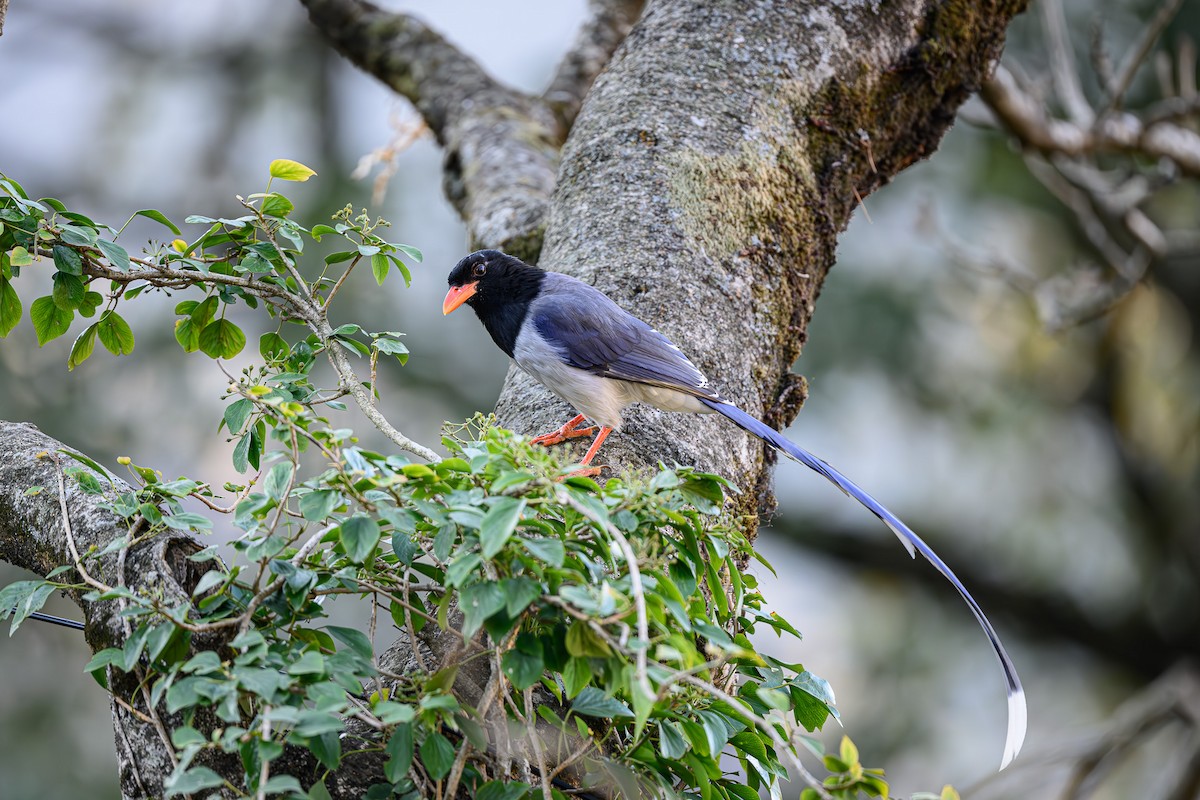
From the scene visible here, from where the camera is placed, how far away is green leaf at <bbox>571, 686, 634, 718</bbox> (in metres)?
1.65

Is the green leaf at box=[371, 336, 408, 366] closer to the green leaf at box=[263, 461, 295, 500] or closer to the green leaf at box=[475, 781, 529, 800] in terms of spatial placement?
the green leaf at box=[263, 461, 295, 500]

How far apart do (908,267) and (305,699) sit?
719 centimetres

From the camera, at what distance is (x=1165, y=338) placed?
8.15 meters

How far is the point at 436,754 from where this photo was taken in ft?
5.01

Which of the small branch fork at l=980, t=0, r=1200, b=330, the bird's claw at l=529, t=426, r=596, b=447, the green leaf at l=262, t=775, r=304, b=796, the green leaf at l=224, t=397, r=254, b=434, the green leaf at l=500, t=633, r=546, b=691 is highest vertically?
the small branch fork at l=980, t=0, r=1200, b=330

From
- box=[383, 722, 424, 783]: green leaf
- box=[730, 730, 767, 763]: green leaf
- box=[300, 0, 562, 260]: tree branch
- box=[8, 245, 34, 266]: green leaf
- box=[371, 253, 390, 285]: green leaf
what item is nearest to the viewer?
box=[383, 722, 424, 783]: green leaf

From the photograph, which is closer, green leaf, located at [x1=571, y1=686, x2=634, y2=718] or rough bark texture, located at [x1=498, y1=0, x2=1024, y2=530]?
green leaf, located at [x1=571, y1=686, x2=634, y2=718]

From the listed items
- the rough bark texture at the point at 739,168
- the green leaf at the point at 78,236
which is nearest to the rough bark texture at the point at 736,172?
the rough bark texture at the point at 739,168

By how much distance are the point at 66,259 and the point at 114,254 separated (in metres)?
0.13

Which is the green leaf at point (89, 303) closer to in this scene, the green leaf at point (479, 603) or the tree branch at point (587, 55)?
the green leaf at point (479, 603)

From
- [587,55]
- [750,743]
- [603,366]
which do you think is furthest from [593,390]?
[587,55]

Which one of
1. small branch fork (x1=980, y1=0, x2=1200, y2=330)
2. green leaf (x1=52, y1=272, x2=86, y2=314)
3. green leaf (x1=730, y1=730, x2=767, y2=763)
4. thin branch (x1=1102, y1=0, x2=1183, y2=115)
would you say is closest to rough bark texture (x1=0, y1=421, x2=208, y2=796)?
green leaf (x1=52, y1=272, x2=86, y2=314)

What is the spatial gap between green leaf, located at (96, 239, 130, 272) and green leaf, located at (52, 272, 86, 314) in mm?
112

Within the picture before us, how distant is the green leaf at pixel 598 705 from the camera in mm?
1646
